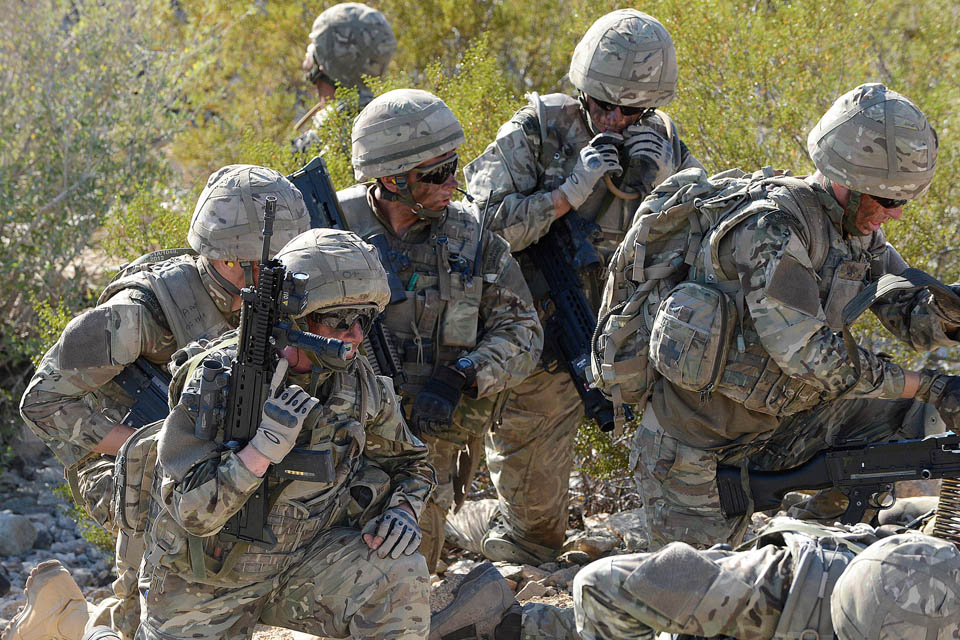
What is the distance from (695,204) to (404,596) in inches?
71.1

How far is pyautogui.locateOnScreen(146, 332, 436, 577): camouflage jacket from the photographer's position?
3.57 m

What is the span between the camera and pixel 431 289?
500cm

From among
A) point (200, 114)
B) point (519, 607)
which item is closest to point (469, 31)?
point (200, 114)

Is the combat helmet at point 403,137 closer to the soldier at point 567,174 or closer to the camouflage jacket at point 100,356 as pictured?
the soldier at point 567,174

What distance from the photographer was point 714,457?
460 cm

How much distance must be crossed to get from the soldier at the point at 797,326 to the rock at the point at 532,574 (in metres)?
1.06

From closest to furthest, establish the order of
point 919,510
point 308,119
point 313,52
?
1. point 919,510
2. point 313,52
3. point 308,119

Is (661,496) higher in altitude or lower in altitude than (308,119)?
lower

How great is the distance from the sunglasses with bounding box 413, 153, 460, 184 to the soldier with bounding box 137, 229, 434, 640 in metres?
1.03

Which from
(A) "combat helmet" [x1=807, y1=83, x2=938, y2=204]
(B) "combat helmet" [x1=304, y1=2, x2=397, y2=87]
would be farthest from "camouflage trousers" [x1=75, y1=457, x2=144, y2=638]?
(B) "combat helmet" [x1=304, y1=2, x2=397, y2=87]

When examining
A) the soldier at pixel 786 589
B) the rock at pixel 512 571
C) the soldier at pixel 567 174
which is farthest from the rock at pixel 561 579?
the soldier at pixel 786 589

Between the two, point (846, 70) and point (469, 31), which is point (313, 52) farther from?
point (469, 31)

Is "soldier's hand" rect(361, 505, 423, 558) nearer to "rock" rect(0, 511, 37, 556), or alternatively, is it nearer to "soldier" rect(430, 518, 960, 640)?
"soldier" rect(430, 518, 960, 640)

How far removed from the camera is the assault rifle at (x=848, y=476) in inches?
173
